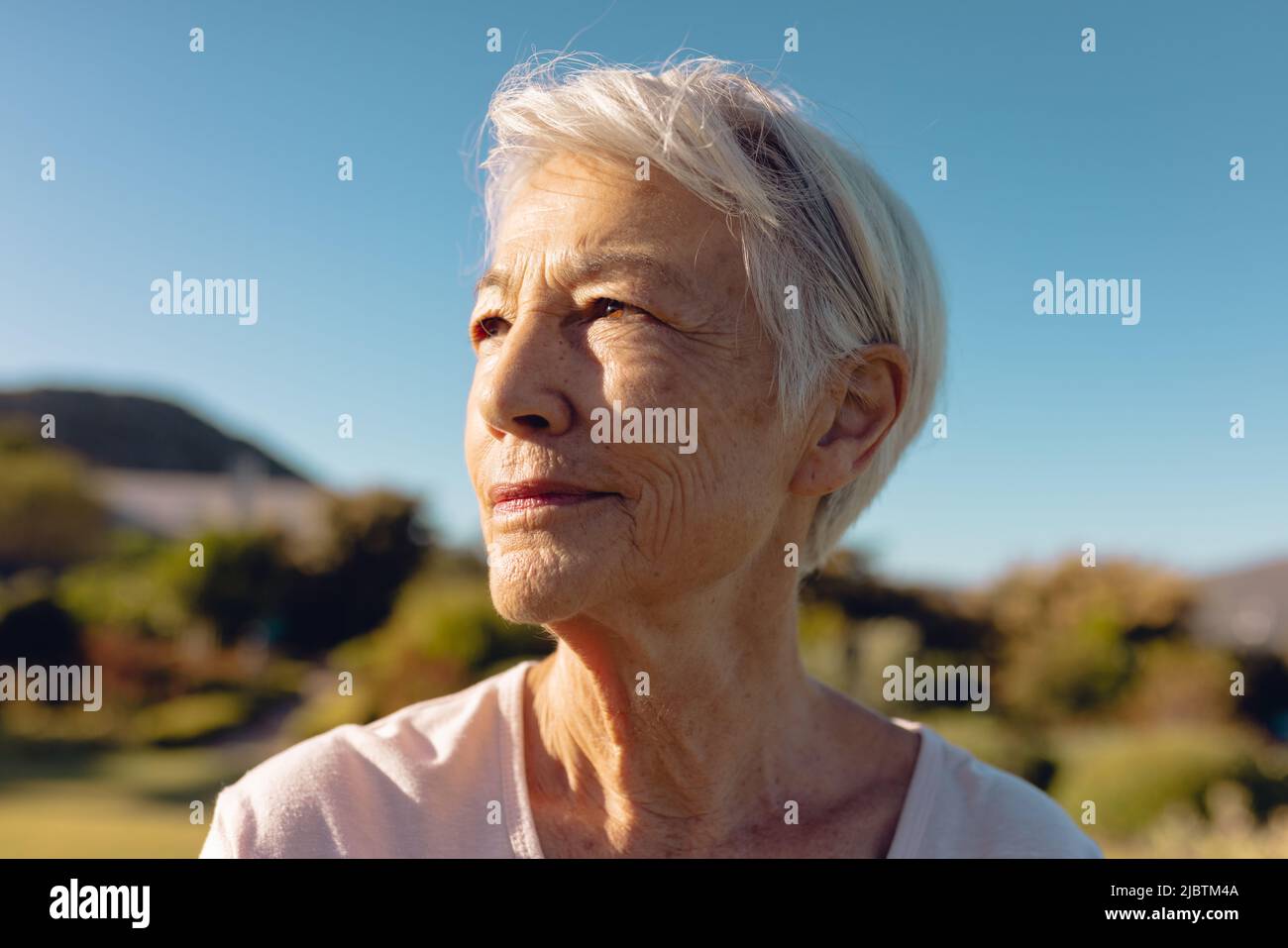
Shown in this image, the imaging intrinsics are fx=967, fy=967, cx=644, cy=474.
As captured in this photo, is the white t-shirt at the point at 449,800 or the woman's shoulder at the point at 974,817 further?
the woman's shoulder at the point at 974,817

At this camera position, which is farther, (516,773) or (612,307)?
(516,773)

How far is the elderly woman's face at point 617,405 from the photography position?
195cm

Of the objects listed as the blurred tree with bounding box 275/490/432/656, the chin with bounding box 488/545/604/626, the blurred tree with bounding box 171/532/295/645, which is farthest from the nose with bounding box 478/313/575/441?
the blurred tree with bounding box 171/532/295/645

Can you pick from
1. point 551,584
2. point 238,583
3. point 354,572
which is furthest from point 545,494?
point 238,583

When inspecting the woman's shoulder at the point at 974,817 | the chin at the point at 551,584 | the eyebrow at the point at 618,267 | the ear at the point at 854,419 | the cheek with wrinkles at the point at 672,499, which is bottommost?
the woman's shoulder at the point at 974,817

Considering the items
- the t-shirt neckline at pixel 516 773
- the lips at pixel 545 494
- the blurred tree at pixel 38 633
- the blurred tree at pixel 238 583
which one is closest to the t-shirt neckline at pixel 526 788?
the t-shirt neckline at pixel 516 773

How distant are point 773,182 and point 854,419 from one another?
0.59 m

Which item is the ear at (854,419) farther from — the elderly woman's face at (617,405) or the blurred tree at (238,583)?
the blurred tree at (238,583)

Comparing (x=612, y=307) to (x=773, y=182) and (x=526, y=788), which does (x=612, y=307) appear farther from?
(x=526, y=788)

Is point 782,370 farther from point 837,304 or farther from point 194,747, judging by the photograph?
point 194,747

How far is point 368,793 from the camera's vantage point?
6.97ft

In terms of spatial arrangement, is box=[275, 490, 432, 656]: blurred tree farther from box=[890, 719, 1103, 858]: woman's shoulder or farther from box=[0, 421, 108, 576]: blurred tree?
box=[890, 719, 1103, 858]: woman's shoulder

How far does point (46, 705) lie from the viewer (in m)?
13.5
